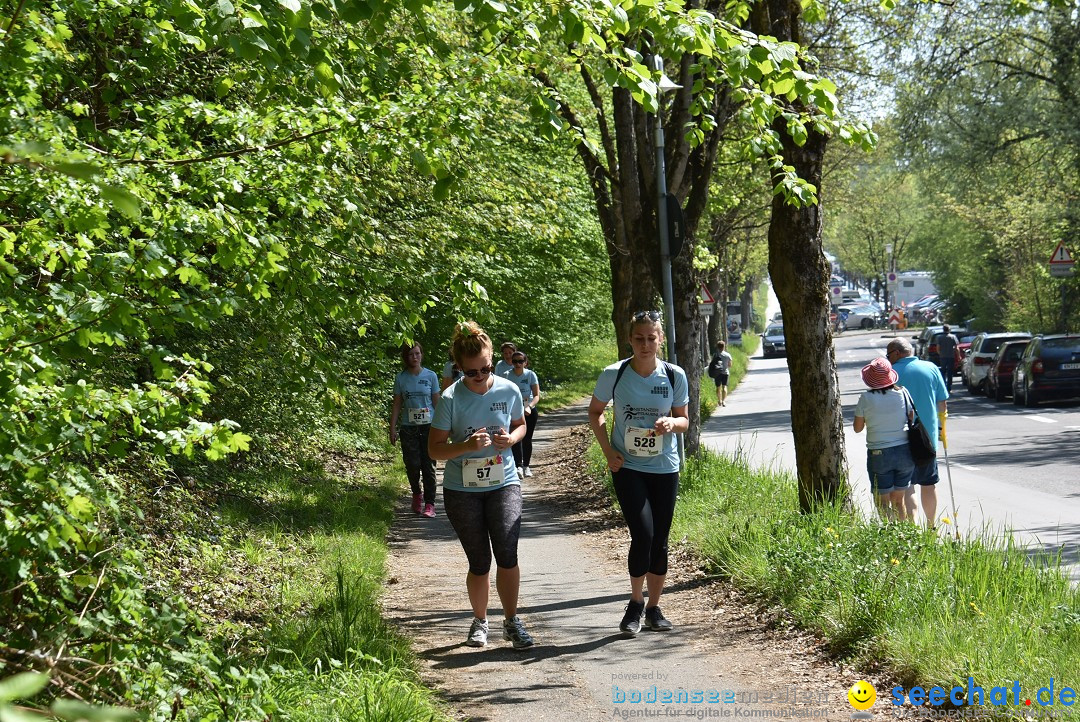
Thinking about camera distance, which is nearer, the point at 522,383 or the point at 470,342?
the point at 470,342

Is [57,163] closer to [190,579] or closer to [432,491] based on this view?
Result: [190,579]

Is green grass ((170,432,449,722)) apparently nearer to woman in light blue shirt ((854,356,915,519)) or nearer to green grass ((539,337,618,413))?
woman in light blue shirt ((854,356,915,519))

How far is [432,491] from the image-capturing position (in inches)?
518

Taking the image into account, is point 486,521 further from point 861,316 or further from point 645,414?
point 861,316

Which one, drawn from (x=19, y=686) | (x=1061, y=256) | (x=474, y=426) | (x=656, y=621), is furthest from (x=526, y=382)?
(x=1061, y=256)

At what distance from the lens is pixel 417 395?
12430mm

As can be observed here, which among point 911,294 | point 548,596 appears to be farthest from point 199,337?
point 911,294

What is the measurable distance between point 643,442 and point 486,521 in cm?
107

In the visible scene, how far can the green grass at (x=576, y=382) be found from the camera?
3378 cm

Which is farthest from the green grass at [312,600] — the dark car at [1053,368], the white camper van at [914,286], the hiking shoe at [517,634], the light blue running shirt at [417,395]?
the white camper van at [914,286]

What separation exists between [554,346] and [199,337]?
22.2 meters

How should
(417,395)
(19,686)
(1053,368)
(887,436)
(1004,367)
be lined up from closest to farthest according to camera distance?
(19,686) < (887,436) < (417,395) < (1053,368) < (1004,367)

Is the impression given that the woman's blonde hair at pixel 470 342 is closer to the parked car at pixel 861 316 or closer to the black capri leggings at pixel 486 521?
the black capri leggings at pixel 486 521

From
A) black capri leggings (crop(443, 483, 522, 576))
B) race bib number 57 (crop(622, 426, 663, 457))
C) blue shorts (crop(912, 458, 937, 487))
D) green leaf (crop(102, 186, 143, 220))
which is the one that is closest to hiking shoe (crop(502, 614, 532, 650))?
black capri leggings (crop(443, 483, 522, 576))
